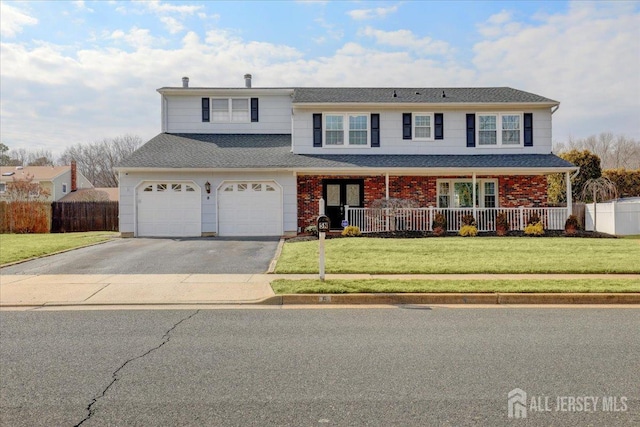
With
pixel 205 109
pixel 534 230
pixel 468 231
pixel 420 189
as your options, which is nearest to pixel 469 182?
pixel 420 189

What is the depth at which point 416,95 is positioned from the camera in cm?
2309

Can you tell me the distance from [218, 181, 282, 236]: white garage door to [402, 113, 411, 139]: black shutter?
21.6ft

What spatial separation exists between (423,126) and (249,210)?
9.08 m

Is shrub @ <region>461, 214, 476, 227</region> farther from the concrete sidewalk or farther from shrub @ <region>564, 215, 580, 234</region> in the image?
the concrete sidewalk

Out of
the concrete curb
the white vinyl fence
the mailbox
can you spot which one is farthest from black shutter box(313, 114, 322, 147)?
the concrete curb

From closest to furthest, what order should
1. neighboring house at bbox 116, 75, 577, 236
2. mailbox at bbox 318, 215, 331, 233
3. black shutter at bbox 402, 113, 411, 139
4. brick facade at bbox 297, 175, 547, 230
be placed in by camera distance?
mailbox at bbox 318, 215, 331, 233, neighboring house at bbox 116, 75, 577, 236, brick facade at bbox 297, 175, 547, 230, black shutter at bbox 402, 113, 411, 139

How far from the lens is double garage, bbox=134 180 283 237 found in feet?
67.5

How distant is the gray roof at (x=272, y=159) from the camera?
20.5 metres

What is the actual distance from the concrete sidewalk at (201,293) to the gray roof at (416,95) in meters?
12.9

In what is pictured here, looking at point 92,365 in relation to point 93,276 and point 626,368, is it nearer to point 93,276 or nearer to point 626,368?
point 626,368

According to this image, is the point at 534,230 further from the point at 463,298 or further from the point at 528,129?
the point at 463,298

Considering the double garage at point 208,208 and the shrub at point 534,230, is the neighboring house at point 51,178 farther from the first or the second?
the shrub at point 534,230

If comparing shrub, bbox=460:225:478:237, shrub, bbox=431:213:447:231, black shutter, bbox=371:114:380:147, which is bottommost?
shrub, bbox=460:225:478:237

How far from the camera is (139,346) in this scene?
596 cm
